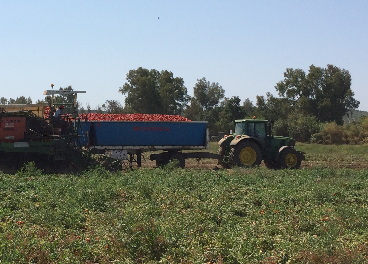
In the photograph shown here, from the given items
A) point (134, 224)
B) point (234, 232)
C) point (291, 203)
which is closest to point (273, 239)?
point (234, 232)

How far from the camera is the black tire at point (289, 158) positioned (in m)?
19.1

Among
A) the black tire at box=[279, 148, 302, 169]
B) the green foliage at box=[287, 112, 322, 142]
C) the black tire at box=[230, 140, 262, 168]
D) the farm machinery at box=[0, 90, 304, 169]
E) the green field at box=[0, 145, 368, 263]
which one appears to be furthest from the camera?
the green foliage at box=[287, 112, 322, 142]

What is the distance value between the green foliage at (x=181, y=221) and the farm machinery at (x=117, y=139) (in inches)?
165

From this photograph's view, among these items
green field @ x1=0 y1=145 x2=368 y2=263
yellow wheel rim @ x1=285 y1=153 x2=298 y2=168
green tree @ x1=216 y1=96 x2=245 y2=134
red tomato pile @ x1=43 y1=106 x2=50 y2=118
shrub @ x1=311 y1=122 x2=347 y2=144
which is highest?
green tree @ x1=216 y1=96 x2=245 y2=134

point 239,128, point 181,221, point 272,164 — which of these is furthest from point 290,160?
point 181,221

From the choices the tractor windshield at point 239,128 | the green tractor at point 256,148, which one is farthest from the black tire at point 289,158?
the tractor windshield at point 239,128

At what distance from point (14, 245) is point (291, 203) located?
574 cm

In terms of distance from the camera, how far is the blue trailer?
18.5m

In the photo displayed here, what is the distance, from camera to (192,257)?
6363 millimetres

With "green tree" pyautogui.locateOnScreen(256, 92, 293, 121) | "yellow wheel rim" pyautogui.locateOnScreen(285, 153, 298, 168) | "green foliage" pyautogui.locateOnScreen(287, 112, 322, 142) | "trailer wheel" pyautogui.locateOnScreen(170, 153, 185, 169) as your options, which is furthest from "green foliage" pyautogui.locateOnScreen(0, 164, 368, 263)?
"green tree" pyautogui.locateOnScreen(256, 92, 293, 121)

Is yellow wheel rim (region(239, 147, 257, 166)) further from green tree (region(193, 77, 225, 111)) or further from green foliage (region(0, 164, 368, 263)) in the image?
green tree (region(193, 77, 225, 111))

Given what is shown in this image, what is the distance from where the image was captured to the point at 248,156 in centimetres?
1898

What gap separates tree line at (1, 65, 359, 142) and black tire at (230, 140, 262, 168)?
1200 inches

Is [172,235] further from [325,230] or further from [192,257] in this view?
[325,230]
